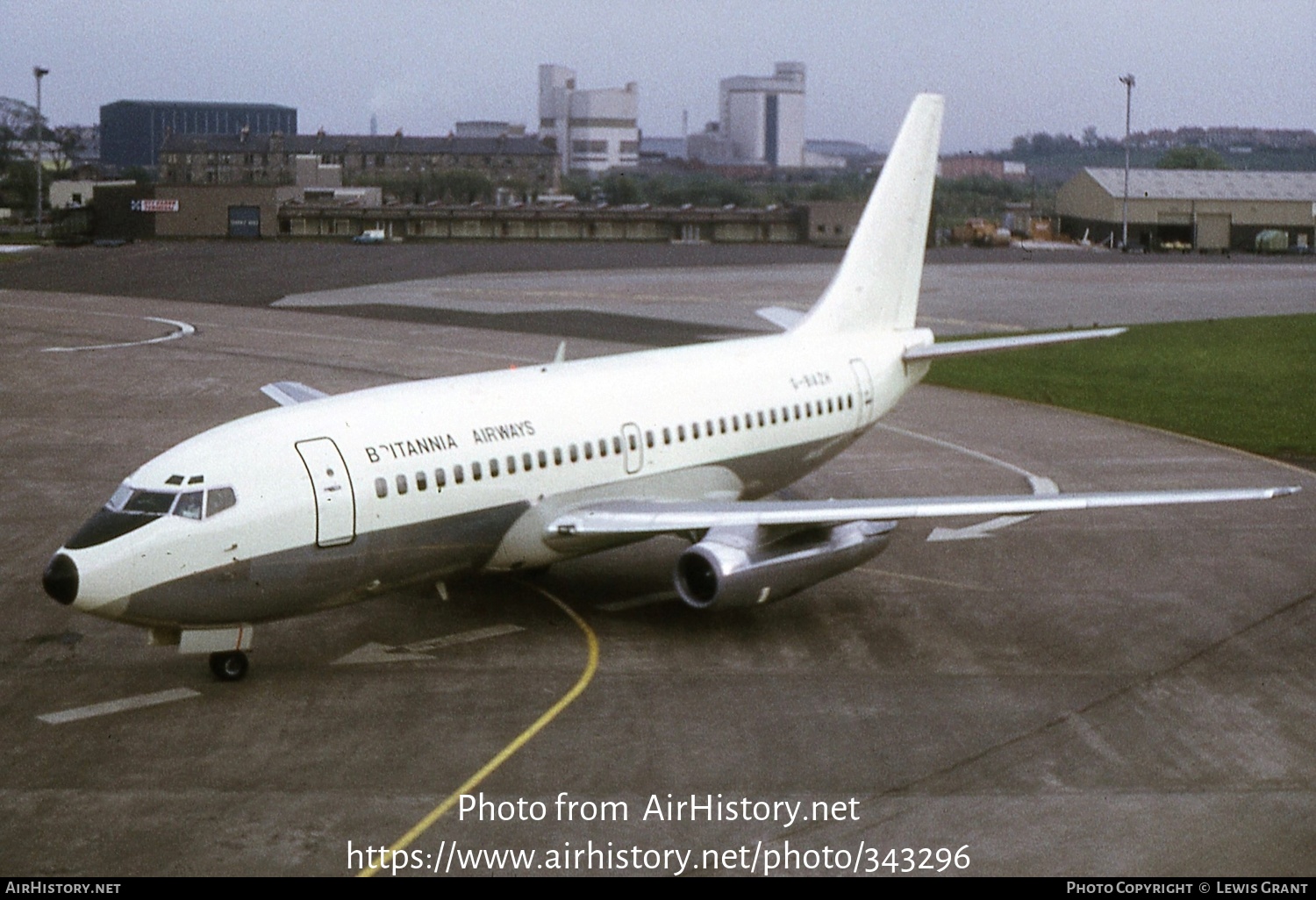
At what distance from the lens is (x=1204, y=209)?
158250 mm

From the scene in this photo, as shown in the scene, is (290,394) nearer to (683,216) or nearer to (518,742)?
(518,742)

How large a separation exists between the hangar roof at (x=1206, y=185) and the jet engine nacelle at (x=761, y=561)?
14163 cm

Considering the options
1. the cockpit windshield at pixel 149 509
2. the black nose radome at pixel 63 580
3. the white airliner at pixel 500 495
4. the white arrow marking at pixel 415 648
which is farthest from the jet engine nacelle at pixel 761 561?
the black nose radome at pixel 63 580

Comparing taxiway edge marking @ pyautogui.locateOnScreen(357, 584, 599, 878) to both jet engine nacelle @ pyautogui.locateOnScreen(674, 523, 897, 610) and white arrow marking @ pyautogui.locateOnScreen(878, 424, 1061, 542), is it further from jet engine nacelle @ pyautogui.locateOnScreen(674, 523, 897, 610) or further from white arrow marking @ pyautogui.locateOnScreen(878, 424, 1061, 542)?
white arrow marking @ pyautogui.locateOnScreen(878, 424, 1061, 542)

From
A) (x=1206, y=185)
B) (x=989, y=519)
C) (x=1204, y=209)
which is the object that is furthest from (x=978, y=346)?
(x=1206, y=185)

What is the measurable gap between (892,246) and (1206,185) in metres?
137

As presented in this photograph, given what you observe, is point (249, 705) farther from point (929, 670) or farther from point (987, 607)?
point (987, 607)

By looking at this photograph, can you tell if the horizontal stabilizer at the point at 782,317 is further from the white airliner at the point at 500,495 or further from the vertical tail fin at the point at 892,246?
the white airliner at the point at 500,495

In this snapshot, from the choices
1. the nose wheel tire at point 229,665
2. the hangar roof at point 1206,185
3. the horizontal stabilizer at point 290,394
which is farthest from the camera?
the hangar roof at point 1206,185

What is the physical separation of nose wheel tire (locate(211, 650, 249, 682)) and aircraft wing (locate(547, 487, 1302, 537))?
5.87m

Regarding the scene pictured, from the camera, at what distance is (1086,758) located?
71.8 ft

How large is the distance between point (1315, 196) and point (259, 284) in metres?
111

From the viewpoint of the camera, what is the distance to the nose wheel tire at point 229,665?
24.5 m

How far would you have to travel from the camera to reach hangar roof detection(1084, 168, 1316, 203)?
525 feet
